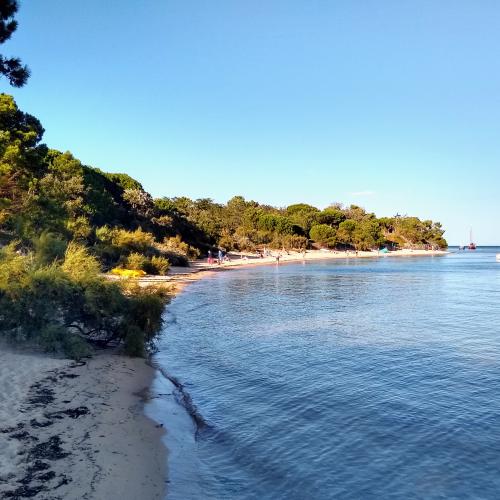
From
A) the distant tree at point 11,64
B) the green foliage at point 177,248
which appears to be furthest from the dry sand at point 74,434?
the green foliage at point 177,248

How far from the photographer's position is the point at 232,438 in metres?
8.25

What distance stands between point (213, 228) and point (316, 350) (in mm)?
67695

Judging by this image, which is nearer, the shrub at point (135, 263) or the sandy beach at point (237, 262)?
the shrub at point (135, 263)

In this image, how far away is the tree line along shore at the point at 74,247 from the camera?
1173 centimetres

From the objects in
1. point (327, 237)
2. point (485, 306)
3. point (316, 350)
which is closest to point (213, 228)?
point (327, 237)

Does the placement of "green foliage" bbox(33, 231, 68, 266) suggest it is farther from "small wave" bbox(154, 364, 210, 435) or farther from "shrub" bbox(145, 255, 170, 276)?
"shrub" bbox(145, 255, 170, 276)

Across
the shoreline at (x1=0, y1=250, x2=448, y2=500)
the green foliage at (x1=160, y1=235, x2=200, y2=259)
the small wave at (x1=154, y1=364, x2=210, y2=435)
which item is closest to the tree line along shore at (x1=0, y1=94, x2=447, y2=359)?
the green foliage at (x1=160, y1=235, x2=200, y2=259)

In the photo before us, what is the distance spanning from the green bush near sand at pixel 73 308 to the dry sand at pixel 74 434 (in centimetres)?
86

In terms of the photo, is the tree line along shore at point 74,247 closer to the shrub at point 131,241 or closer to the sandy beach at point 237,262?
the shrub at point 131,241

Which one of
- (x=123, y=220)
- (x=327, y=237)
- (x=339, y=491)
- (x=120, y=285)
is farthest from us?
(x=327, y=237)

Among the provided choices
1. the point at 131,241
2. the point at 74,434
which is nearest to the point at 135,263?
the point at 131,241

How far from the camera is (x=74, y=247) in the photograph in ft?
51.6

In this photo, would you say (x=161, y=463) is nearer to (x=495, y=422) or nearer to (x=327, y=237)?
(x=495, y=422)

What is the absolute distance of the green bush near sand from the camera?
37.7 ft
